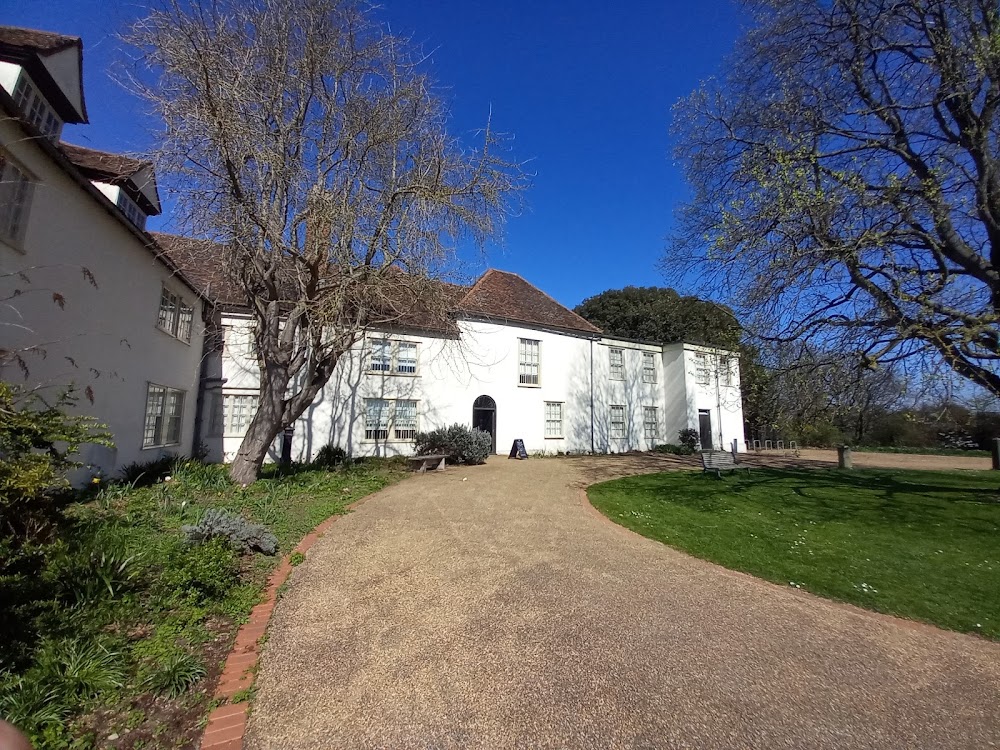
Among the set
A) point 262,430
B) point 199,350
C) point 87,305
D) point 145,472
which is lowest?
point 145,472

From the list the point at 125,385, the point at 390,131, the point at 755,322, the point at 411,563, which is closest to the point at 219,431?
the point at 125,385

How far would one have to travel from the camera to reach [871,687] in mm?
3535

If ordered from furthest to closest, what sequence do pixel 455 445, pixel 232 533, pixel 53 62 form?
pixel 455 445 < pixel 53 62 < pixel 232 533

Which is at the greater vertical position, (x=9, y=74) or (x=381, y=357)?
(x=9, y=74)

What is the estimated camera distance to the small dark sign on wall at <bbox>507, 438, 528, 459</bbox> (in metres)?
19.1

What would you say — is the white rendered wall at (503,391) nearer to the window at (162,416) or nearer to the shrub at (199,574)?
the window at (162,416)

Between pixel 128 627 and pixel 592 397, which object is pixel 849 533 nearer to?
pixel 128 627

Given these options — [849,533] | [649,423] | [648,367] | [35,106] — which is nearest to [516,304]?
[648,367]

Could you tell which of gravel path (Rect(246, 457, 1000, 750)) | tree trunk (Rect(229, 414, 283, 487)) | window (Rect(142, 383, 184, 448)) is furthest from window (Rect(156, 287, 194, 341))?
gravel path (Rect(246, 457, 1000, 750))

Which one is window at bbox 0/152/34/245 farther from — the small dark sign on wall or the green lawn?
the small dark sign on wall

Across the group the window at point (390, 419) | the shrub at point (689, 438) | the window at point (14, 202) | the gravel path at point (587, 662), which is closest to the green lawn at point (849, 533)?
the gravel path at point (587, 662)

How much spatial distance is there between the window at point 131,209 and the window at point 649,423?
906 inches

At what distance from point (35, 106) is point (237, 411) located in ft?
31.2

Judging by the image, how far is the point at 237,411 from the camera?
1569 cm
